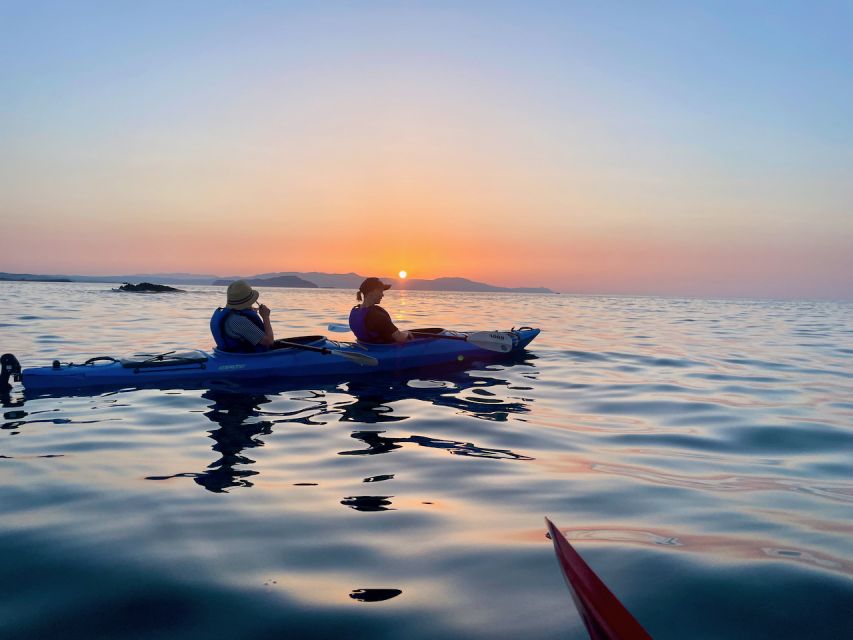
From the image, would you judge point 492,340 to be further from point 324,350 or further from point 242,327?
point 242,327

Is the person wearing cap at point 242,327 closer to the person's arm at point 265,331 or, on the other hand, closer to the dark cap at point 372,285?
the person's arm at point 265,331

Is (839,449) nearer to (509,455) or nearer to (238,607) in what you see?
(509,455)

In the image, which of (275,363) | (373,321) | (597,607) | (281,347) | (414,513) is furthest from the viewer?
(373,321)

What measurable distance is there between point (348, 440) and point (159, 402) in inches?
151

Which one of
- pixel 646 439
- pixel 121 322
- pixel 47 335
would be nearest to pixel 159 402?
pixel 646 439

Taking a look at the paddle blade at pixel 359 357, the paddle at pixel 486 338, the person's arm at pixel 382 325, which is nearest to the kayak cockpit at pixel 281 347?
the paddle blade at pixel 359 357

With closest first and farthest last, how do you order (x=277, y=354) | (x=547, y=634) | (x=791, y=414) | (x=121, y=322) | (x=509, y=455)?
(x=547, y=634), (x=509, y=455), (x=791, y=414), (x=277, y=354), (x=121, y=322)

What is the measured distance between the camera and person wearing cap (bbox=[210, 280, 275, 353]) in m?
10.5

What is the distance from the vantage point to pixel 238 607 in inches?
119

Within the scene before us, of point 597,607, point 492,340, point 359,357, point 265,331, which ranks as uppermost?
point 265,331

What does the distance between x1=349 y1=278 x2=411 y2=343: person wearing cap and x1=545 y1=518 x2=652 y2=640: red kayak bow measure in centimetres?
980

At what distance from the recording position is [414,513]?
4434mm

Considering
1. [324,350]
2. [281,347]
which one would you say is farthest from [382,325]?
[281,347]

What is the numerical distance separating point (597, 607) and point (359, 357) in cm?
913
